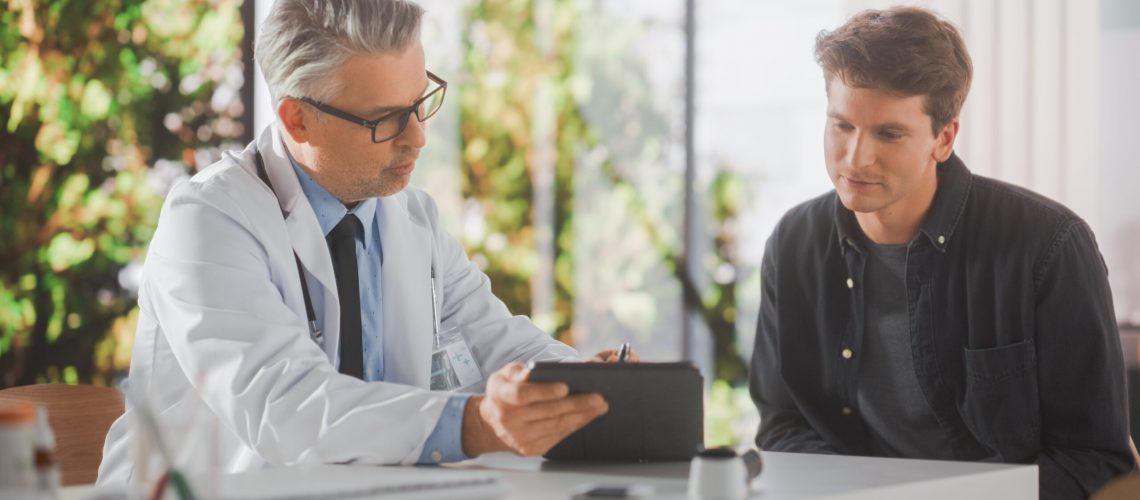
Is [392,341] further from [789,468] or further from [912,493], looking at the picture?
[912,493]

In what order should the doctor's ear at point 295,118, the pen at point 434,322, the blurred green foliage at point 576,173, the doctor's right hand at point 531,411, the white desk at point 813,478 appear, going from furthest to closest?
1. the blurred green foliage at point 576,173
2. the pen at point 434,322
3. the doctor's ear at point 295,118
4. the doctor's right hand at point 531,411
5. the white desk at point 813,478

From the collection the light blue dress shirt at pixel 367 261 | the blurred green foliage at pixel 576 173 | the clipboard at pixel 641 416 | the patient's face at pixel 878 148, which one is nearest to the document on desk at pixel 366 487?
the clipboard at pixel 641 416

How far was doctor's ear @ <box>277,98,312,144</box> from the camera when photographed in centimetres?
220

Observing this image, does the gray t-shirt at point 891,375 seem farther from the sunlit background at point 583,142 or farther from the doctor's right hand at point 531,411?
the sunlit background at point 583,142

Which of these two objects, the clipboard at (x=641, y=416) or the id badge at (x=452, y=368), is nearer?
the clipboard at (x=641, y=416)

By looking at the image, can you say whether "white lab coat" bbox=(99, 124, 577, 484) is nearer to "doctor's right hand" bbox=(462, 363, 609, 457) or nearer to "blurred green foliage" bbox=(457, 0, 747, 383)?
"doctor's right hand" bbox=(462, 363, 609, 457)

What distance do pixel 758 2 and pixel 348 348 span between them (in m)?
3.49

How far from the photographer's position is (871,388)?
2.41 m

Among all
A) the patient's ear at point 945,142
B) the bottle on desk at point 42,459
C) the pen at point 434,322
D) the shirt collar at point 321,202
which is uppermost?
the patient's ear at point 945,142

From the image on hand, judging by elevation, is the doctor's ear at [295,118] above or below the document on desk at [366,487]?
above

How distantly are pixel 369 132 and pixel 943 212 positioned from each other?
1.02m

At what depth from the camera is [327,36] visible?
218 centimetres

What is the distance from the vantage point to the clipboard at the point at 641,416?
1.75 meters

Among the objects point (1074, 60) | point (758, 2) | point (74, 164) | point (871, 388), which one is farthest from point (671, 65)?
point (871, 388)
